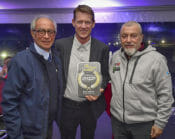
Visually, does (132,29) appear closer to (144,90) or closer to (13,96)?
(144,90)

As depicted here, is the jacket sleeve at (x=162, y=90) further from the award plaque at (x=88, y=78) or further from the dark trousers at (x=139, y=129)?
the award plaque at (x=88, y=78)

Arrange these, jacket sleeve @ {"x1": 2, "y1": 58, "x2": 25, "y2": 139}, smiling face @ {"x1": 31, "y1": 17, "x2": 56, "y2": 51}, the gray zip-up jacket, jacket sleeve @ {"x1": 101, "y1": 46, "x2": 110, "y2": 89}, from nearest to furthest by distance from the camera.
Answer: jacket sleeve @ {"x1": 2, "y1": 58, "x2": 25, "y2": 139}
smiling face @ {"x1": 31, "y1": 17, "x2": 56, "y2": 51}
the gray zip-up jacket
jacket sleeve @ {"x1": 101, "y1": 46, "x2": 110, "y2": 89}

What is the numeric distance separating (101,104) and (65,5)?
222 centimetres

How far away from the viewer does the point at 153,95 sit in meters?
1.42

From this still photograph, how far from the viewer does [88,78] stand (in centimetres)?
145

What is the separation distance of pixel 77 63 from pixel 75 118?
1.76 feet

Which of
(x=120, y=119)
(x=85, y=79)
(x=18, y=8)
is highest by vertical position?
(x=18, y=8)

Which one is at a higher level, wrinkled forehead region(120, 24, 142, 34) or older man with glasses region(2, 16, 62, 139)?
wrinkled forehead region(120, 24, 142, 34)

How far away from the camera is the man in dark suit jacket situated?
154 centimetres

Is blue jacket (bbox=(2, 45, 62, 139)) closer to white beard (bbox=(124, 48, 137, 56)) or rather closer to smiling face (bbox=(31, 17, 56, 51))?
smiling face (bbox=(31, 17, 56, 51))

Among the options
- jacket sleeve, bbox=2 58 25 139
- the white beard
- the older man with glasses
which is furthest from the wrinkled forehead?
jacket sleeve, bbox=2 58 25 139

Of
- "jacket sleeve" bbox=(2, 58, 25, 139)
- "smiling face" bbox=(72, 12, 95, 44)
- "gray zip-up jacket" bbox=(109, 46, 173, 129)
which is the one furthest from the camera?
"smiling face" bbox=(72, 12, 95, 44)

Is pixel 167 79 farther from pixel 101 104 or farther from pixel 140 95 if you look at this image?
pixel 101 104

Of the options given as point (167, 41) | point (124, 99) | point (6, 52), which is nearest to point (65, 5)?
point (6, 52)
